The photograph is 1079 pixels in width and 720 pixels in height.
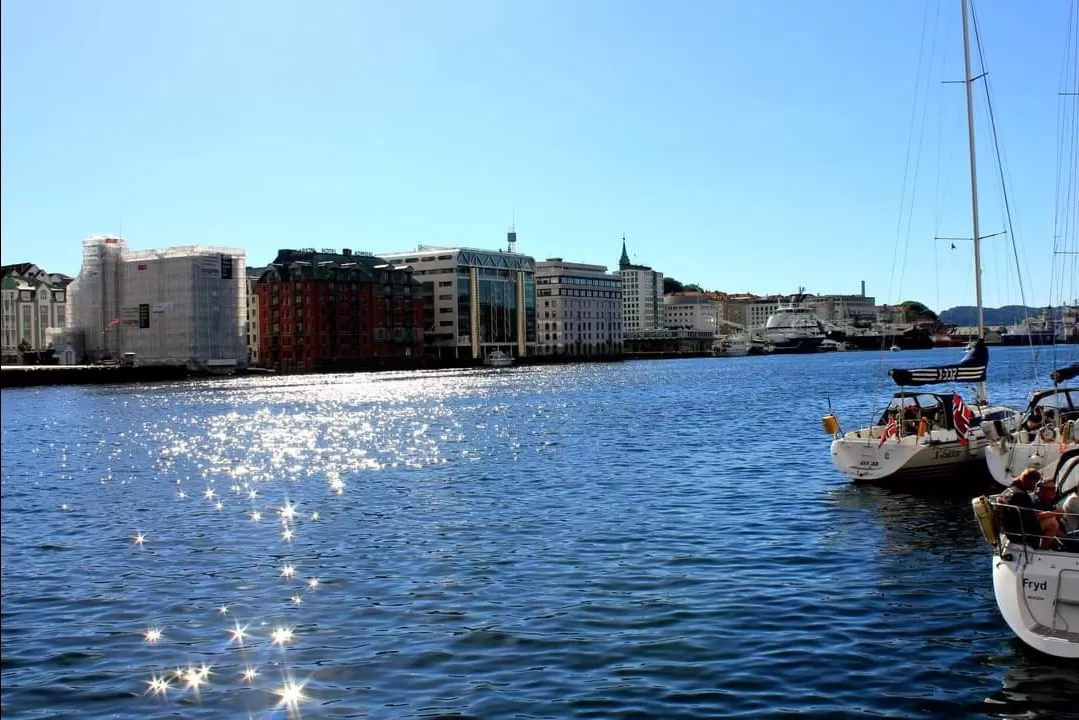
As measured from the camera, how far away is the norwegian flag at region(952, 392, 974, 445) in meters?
32.5

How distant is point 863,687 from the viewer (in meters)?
13.8

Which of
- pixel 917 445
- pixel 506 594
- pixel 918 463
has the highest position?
pixel 917 445

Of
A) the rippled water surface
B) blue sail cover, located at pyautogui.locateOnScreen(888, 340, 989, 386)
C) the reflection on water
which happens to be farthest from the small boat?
blue sail cover, located at pyautogui.locateOnScreen(888, 340, 989, 386)

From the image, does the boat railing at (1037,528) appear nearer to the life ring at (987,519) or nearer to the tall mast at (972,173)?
the life ring at (987,519)

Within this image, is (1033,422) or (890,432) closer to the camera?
(1033,422)

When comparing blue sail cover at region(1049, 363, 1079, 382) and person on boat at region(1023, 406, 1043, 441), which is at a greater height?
blue sail cover at region(1049, 363, 1079, 382)

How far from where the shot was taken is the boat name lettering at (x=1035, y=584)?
14.5 m

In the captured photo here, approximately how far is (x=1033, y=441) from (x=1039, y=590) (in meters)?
16.8

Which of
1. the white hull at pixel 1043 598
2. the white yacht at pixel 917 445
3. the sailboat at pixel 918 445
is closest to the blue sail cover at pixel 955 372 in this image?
the sailboat at pixel 918 445

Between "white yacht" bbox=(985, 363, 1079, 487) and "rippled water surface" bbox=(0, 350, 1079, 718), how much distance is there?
5.65 ft

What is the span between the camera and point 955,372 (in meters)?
37.7

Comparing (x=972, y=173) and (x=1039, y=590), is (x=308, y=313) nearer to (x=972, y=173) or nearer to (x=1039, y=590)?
(x=972, y=173)

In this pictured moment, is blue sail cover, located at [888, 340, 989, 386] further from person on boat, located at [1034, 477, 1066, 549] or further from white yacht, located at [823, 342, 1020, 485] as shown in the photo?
person on boat, located at [1034, 477, 1066, 549]

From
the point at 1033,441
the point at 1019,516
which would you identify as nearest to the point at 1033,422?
the point at 1033,441
